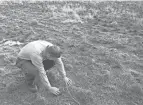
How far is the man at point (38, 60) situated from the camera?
12.0 ft

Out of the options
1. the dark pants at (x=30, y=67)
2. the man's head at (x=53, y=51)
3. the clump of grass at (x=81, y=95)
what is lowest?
the clump of grass at (x=81, y=95)

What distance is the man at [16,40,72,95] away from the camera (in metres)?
3.65

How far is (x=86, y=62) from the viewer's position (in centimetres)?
576

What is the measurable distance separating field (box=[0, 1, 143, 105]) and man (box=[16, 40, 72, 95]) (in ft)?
1.16

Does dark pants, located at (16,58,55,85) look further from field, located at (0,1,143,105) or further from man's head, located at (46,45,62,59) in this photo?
man's head, located at (46,45,62,59)

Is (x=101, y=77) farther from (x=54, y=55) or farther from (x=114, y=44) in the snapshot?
(x=114, y=44)

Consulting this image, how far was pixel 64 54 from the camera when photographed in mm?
6340

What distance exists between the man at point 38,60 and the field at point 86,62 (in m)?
0.35

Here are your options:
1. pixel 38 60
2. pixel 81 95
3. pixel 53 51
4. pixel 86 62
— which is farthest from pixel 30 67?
pixel 86 62

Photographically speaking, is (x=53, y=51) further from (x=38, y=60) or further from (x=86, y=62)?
(x=86, y=62)

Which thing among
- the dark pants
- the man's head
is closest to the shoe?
the dark pants

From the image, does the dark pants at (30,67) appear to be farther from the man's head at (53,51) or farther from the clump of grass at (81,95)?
the clump of grass at (81,95)

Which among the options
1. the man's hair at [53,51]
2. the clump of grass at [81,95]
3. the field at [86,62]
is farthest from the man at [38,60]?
Answer: the field at [86,62]

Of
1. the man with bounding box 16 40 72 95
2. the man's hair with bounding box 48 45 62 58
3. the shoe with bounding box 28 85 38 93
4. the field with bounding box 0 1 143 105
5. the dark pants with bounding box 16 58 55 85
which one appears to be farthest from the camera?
the shoe with bounding box 28 85 38 93
